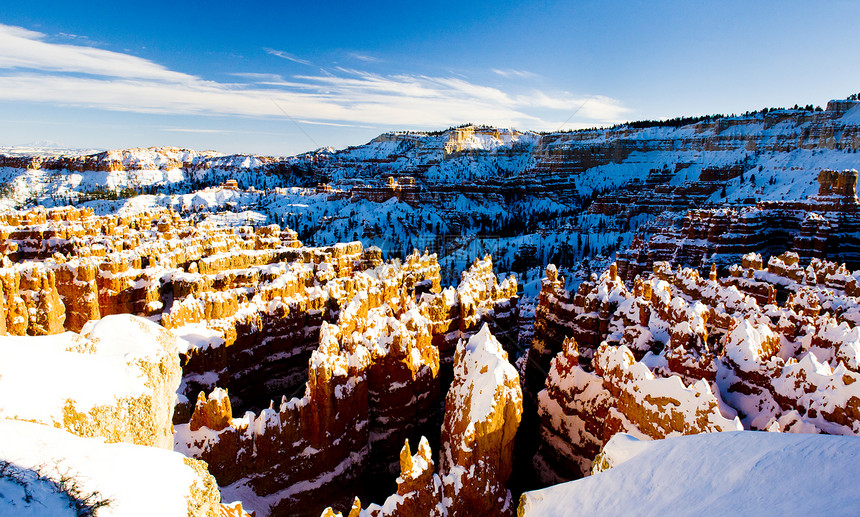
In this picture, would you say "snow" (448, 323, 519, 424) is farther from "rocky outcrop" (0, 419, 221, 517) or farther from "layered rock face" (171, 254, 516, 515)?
"rocky outcrop" (0, 419, 221, 517)

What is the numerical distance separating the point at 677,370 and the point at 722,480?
8.90m

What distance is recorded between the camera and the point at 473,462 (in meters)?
11.2

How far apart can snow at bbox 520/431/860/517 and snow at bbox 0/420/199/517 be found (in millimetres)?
5691

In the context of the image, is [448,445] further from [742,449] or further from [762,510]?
[762,510]

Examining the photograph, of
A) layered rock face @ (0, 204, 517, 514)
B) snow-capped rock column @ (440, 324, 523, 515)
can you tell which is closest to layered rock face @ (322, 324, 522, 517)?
snow-capped rock column @ (440, 324, 523, 515)

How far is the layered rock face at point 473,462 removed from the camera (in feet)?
35.2

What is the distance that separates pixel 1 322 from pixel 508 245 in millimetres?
65490

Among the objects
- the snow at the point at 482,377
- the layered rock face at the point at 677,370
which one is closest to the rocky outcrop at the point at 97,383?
the snow at the point at 482,377

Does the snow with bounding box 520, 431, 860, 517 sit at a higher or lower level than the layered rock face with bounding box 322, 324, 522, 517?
higher

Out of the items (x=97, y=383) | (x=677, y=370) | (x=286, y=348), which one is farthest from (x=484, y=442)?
(x=286, y=348)

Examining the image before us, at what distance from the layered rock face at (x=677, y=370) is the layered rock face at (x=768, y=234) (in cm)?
2716

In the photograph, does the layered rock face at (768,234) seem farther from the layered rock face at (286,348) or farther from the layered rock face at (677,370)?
the layered rock face at (286,348)

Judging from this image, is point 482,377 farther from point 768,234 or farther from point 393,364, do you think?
point 768,234

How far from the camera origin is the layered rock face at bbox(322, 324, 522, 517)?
10.7 meters
